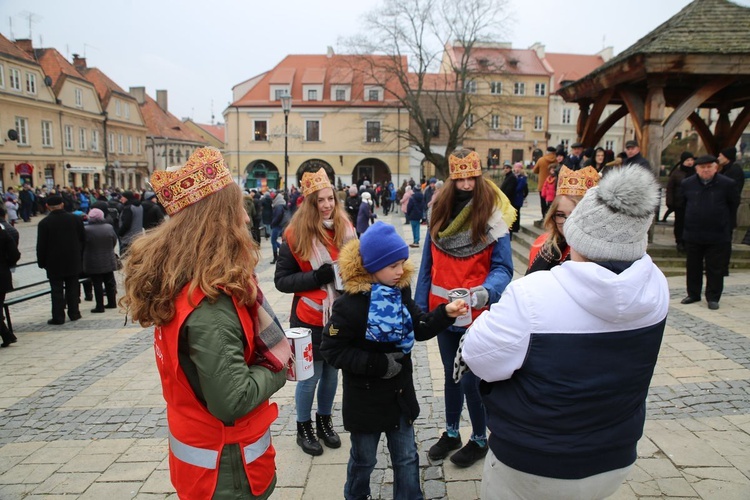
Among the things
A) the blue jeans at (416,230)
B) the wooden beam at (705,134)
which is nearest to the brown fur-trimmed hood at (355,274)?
the wooden beam at (705,134)

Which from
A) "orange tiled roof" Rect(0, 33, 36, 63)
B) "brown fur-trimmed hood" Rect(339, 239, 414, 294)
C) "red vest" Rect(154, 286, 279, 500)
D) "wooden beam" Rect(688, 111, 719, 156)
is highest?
"orange tiled roof" Rect(0, 33, 36, 63)

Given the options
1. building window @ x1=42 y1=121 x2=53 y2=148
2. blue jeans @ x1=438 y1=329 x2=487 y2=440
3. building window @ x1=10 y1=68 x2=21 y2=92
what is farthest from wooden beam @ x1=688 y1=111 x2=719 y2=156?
building window @ x1=42 y1=121 x2=53 y2=148

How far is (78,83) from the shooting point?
39031mm

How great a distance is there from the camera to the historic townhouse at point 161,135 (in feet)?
172

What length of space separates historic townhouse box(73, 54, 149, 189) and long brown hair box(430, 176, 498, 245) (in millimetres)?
44523

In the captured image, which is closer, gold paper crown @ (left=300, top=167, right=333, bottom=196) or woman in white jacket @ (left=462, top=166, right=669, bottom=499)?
woman in white jacket @ (left=462, top=166, right=669, bottom=499)

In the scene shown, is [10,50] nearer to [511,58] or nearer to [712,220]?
[511,58]

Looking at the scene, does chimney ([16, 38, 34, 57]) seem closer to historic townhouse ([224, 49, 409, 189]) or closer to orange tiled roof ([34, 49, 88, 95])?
orange tiled roof ([34, 49, 88, 95])

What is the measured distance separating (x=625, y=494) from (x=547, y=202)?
10026mm

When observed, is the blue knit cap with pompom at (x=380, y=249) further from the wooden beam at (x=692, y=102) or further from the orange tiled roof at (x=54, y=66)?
the orange tiled roof at (x=54, y=66)

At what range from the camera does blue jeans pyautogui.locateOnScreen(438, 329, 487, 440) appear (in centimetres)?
322

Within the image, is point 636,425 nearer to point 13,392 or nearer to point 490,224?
point 490,224

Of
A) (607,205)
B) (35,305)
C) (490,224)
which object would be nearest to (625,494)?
(490,224)

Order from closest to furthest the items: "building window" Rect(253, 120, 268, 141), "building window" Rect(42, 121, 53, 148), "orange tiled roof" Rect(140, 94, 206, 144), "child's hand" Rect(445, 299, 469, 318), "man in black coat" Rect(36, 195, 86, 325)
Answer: "child's hand" Rect(445, 299, 469, 318) → "man in black coat" Rect(36, 195, 86, 325) → "building window" Rect(42, 121, 53, 148) → "building window" Rect(253, 120, 268, 141) → "orange tiled roof" Rect(140, 94, 206, 144)
